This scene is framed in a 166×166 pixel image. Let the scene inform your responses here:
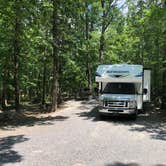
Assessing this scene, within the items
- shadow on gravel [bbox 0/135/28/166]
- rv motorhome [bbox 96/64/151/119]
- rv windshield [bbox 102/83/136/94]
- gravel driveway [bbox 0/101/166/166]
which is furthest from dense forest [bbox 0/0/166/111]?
shadow on gravel [bbox 0/135/28/166]

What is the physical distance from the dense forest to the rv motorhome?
368 cm

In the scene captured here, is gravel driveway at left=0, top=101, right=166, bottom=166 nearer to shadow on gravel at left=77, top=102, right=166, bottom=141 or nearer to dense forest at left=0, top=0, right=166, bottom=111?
shadow on gravel at left=77, top=102, right=166, bottom=141

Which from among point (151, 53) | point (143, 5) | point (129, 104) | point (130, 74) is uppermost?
point (143, 5)

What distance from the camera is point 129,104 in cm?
1822

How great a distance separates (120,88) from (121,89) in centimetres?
9

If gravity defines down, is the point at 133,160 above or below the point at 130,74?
→ below

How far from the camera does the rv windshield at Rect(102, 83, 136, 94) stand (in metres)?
19.3

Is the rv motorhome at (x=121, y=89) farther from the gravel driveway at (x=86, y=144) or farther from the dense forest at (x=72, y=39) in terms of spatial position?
the dense forest at (x=72, y=39)

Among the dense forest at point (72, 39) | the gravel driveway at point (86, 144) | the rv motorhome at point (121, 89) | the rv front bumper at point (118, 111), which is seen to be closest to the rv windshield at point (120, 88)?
the rv motorhome at point (121, 89)

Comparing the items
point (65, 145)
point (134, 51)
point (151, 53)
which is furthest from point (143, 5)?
point (65, 145)

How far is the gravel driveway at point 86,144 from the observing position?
31.5 feet

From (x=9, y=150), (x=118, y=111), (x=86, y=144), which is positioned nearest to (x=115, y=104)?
(x=118, y=111)

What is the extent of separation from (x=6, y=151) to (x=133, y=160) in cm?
412

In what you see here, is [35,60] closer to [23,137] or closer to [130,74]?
[130,74]
